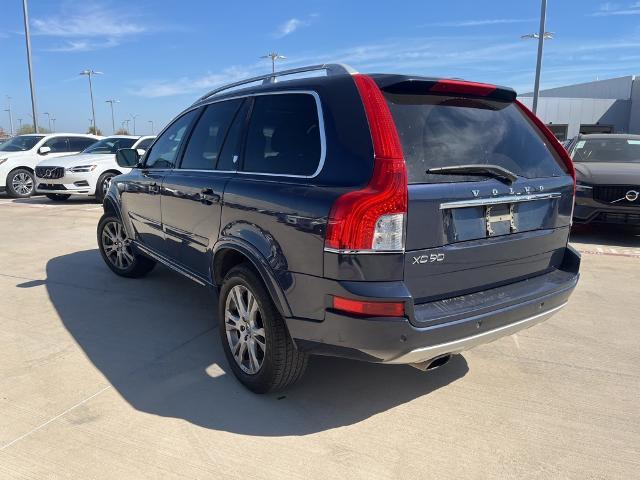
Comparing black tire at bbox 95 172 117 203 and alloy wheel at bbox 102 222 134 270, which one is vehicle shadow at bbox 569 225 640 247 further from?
black tire at bbox 95 172 117 203

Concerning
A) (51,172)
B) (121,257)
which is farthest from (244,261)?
(51,172)

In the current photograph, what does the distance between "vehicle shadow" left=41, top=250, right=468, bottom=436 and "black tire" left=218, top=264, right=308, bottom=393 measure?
0.14 meters

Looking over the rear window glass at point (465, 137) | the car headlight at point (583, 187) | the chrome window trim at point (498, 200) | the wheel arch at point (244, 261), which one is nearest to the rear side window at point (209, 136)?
the wheel arch at point (244, 261)

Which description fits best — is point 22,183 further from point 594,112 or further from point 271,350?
point 594,112

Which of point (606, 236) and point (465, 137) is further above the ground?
point (465, 137)

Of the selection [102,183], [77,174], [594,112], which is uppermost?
[594,112]

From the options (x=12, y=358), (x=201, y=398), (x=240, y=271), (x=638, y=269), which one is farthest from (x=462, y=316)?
(x=638, y=269)

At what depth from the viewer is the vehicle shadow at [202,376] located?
2852 millimetres

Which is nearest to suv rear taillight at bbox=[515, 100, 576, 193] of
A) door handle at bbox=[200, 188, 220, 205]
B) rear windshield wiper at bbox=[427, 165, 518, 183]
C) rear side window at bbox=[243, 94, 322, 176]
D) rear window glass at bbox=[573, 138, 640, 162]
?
rear windshield wiper at bbox=[427, 165, 518, 183]

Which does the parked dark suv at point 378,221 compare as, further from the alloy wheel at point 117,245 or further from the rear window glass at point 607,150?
the rear window glass at point 607,150

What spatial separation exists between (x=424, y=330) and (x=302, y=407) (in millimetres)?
983

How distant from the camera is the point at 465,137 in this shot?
274 cm

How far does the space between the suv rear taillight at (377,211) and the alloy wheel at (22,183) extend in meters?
13.9

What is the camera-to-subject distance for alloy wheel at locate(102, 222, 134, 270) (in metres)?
5.31
